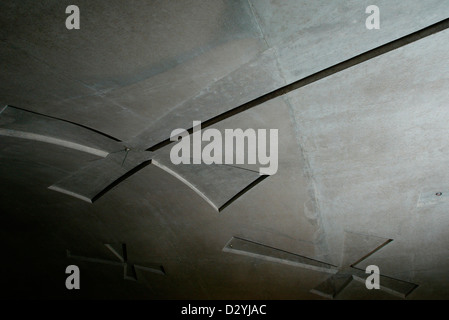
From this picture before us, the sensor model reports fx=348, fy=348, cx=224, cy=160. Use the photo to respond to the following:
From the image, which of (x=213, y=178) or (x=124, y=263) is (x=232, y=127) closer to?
(x=213, y=178)

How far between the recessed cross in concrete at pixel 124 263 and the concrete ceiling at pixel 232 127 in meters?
0.11

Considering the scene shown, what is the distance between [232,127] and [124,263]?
472cm

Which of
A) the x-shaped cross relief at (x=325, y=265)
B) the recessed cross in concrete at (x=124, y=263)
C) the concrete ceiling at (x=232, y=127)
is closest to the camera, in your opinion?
the concrete ceiling at (x=232, y=127)

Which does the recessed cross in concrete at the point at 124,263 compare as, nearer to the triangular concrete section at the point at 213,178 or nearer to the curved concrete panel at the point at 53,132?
the triangular concrete section at the point at 213,178

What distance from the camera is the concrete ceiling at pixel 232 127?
319 cm

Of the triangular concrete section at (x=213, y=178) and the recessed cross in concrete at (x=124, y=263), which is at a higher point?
the triangular concrete section at (x=213, y=178)

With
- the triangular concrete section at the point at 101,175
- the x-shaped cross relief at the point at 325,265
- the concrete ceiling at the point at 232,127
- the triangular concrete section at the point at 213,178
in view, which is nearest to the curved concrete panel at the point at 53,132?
the concrete ceiling at the point at 232,127

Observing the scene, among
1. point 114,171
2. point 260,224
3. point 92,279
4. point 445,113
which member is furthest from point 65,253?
point 445,113

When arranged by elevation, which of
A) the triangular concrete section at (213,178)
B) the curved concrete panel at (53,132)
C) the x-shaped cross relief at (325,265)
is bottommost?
the x-shaped cross relief at (325,265)

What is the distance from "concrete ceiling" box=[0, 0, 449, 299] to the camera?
3.19m

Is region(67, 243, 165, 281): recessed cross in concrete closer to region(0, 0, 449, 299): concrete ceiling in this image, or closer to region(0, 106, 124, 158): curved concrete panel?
region(0, 0, 449, 299): concrete ceiling
